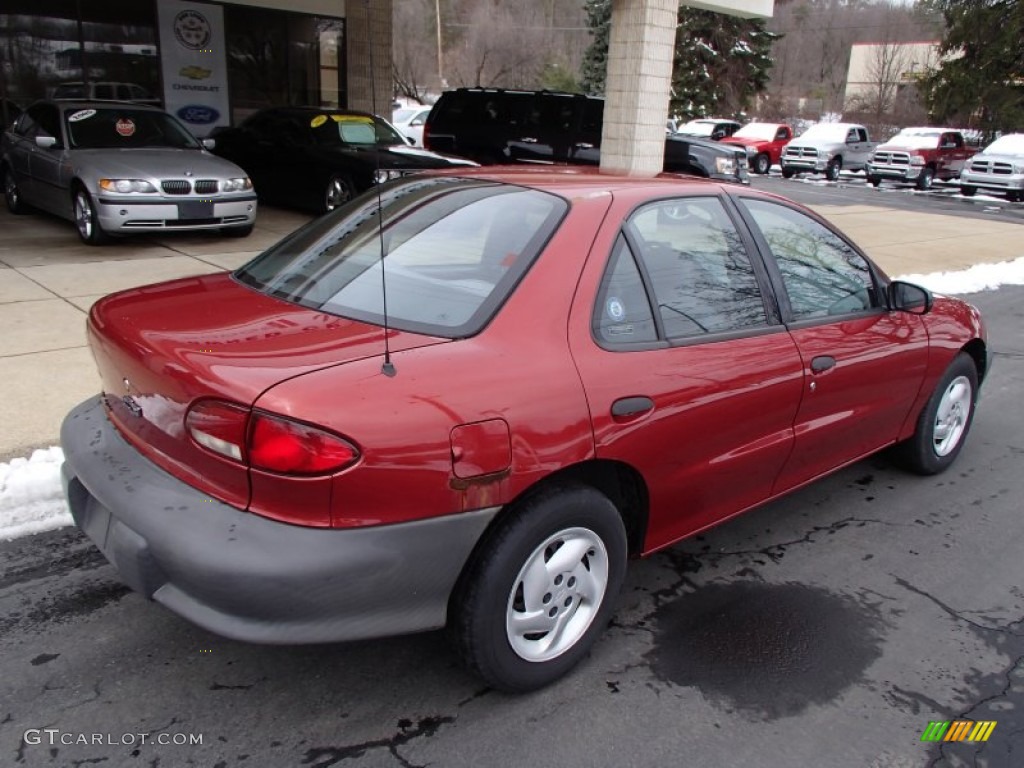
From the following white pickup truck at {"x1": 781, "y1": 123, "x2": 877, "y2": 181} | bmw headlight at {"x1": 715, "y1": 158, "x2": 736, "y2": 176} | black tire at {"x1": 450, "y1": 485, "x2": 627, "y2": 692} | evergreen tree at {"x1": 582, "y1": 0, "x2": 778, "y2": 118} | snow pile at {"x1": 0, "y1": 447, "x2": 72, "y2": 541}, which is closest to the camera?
black tire at {"x1": 450, "y1": 485, "x2": 627, "y2": 692}

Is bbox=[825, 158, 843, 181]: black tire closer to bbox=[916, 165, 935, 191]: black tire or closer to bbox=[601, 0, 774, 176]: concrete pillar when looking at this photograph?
bbox=[916, 165, 935, 191]: black tire

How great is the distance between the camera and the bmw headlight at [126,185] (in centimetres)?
869

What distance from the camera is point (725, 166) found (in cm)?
1525

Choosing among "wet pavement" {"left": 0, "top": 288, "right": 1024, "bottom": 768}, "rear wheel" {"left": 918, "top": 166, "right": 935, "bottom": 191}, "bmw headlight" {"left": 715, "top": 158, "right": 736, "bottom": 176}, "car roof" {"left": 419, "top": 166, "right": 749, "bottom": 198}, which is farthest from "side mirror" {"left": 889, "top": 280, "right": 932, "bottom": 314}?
"rear wheel" {"left": 918, "top": 166, "right": 935, "bottom": 191}

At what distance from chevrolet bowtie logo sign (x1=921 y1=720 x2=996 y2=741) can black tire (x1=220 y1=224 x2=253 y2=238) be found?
9.02 metres

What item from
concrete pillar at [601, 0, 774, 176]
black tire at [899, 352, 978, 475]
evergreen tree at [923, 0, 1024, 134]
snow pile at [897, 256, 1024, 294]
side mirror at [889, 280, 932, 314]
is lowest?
snow pile at [897, 256, 1024, 294]

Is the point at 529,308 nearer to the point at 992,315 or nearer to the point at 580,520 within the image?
the point at 580,520

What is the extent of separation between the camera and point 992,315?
28.8 feet

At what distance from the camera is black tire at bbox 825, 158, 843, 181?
2673 centimetres

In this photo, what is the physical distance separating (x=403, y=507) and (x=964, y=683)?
6.76ft

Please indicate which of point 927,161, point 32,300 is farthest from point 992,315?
point 927,161

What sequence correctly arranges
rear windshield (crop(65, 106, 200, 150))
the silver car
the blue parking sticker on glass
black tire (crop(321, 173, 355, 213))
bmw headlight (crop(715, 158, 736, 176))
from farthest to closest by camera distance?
bmw headlight (crop(715, 158, 736, 176)) → black tire (crop(321, 173, 355, 213)) → rear windshield (crop(65, 106, 200, 150)) → the silver car → the blue parking sticker on glass

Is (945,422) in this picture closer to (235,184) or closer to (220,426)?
(220,426)

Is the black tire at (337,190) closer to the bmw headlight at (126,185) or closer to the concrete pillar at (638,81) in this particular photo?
the bmw headlight at (126,185)
